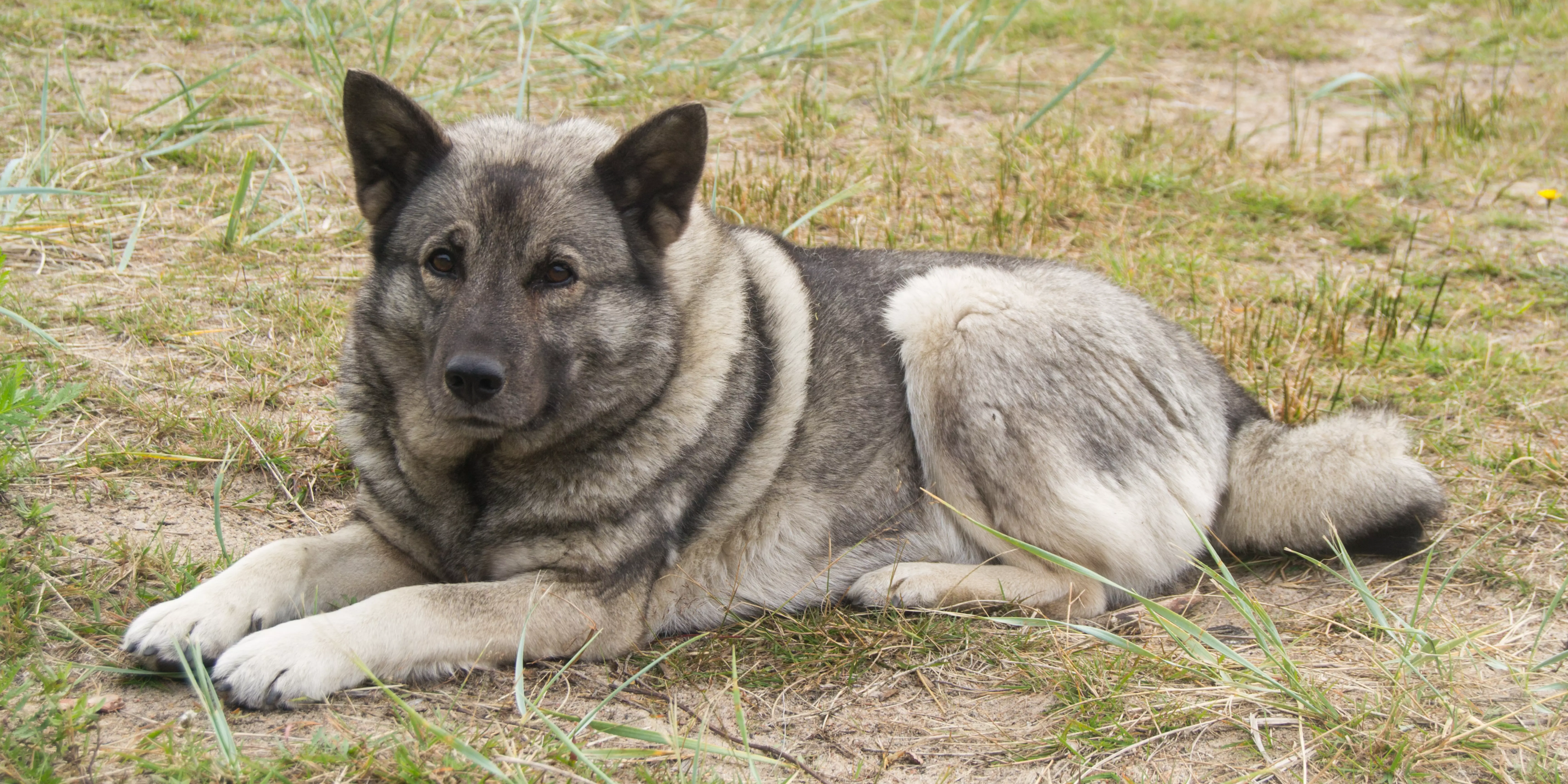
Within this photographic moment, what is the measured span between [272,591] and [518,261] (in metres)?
1.03

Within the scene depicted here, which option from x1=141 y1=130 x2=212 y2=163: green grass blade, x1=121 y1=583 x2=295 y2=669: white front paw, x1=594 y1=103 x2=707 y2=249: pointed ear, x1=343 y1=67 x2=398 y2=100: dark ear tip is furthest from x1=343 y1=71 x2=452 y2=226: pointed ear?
x1=141 y1=130 x2=212 y2=163: green grass blade

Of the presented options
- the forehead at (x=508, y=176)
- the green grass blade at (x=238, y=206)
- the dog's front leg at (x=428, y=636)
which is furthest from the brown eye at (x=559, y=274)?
the green grass blade at (x=238, y=206)

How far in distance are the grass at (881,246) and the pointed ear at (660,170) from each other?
1148 mm

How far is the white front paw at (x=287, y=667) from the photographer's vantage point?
2520 millimetres

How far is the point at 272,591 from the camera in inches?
111

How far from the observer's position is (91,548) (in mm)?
3057

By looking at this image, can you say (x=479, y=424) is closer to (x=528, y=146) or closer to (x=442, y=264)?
(x=442, y=264)

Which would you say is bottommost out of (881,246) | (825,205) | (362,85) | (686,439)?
(881,246)

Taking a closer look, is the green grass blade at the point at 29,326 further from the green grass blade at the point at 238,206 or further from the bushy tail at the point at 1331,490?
the bushy tail at the point at 1331,490

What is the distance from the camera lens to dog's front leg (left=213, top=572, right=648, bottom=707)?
8.34ft

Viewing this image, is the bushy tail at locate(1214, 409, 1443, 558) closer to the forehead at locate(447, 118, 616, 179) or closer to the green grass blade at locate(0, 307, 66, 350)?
the forehead at locate(447, 118, 616, 179)

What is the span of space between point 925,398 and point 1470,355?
277cm

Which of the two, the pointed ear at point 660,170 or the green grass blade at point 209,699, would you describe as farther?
the pointed ear at point 660,170

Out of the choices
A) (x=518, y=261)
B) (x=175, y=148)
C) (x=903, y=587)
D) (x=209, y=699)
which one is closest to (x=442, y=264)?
(x=518, y=261)
